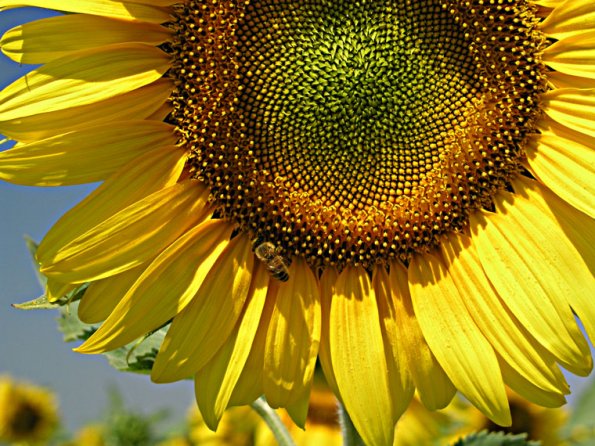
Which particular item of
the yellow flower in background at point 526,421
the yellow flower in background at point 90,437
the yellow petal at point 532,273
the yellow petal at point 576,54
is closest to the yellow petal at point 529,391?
the yellow petal at point 532,273

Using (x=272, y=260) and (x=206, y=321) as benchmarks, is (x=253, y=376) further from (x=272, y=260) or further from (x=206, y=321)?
(x=272, y=260)

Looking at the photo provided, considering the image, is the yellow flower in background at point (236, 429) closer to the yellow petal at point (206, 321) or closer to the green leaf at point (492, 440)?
the green leaf at point (492, 440)

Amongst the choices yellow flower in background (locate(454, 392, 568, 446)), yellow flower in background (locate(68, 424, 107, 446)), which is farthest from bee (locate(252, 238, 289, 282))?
yellow flower in background (locate(68, 424, 107, 446))

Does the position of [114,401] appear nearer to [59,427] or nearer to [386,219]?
[59,427]

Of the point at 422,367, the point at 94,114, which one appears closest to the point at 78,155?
the point at 94,114

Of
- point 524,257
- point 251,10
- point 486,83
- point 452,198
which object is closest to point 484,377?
point 524,257

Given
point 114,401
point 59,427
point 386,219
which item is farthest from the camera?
point 59,427
